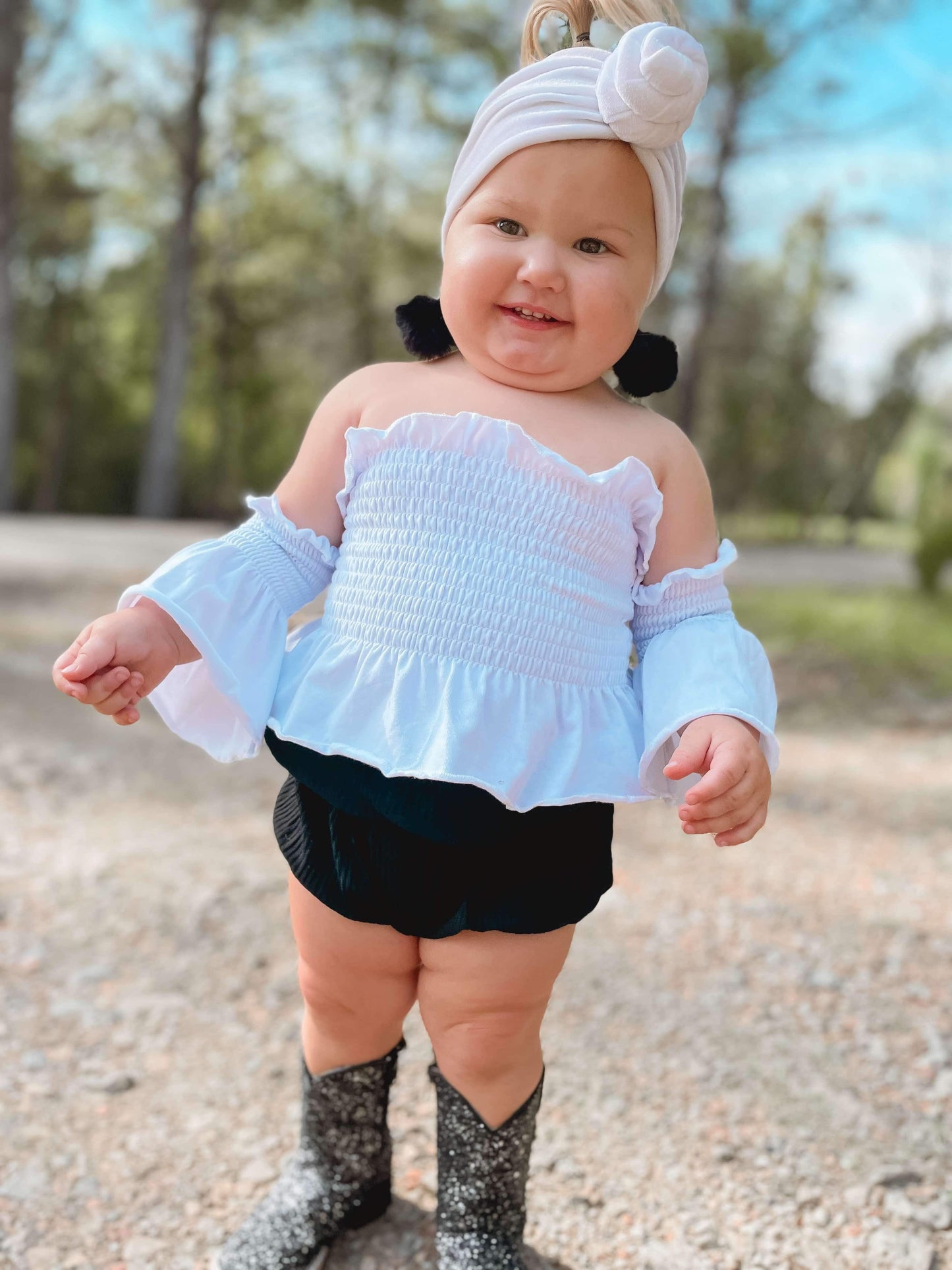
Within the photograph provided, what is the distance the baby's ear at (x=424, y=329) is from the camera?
1429 mm

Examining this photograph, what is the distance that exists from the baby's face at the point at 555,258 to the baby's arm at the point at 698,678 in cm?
18

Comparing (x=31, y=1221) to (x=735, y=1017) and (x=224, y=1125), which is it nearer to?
(x=224, y=1125)

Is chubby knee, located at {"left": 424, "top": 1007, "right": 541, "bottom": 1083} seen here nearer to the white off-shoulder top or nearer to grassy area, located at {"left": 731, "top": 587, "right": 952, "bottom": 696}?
the white off-shoulder top

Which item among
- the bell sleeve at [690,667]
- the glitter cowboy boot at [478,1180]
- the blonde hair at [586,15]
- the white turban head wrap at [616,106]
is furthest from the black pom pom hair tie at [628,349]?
the glitter cowboy boot at [478,1180]

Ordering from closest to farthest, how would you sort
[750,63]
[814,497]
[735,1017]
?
1. [735,1017]
2. [750,63]
3. [814,497]

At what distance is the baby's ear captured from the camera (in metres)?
1.43

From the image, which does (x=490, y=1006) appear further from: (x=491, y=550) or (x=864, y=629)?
(x=864, y=629)

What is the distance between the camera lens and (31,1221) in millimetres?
1581

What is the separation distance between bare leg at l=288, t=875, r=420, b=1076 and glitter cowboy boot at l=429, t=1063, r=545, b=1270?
10 cm

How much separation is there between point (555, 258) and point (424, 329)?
0.23 metres

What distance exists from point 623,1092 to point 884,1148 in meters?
0.45

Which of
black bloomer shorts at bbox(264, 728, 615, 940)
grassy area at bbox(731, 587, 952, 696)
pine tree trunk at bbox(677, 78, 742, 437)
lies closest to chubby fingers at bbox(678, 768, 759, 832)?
black bloomer shorts at bbox(264, 728, 615, 940)

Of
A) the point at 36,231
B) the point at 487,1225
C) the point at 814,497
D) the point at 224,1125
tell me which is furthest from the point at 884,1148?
the point at 814,497

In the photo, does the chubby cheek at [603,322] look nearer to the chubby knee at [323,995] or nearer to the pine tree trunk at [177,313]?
the chubby knee at [323,995]
